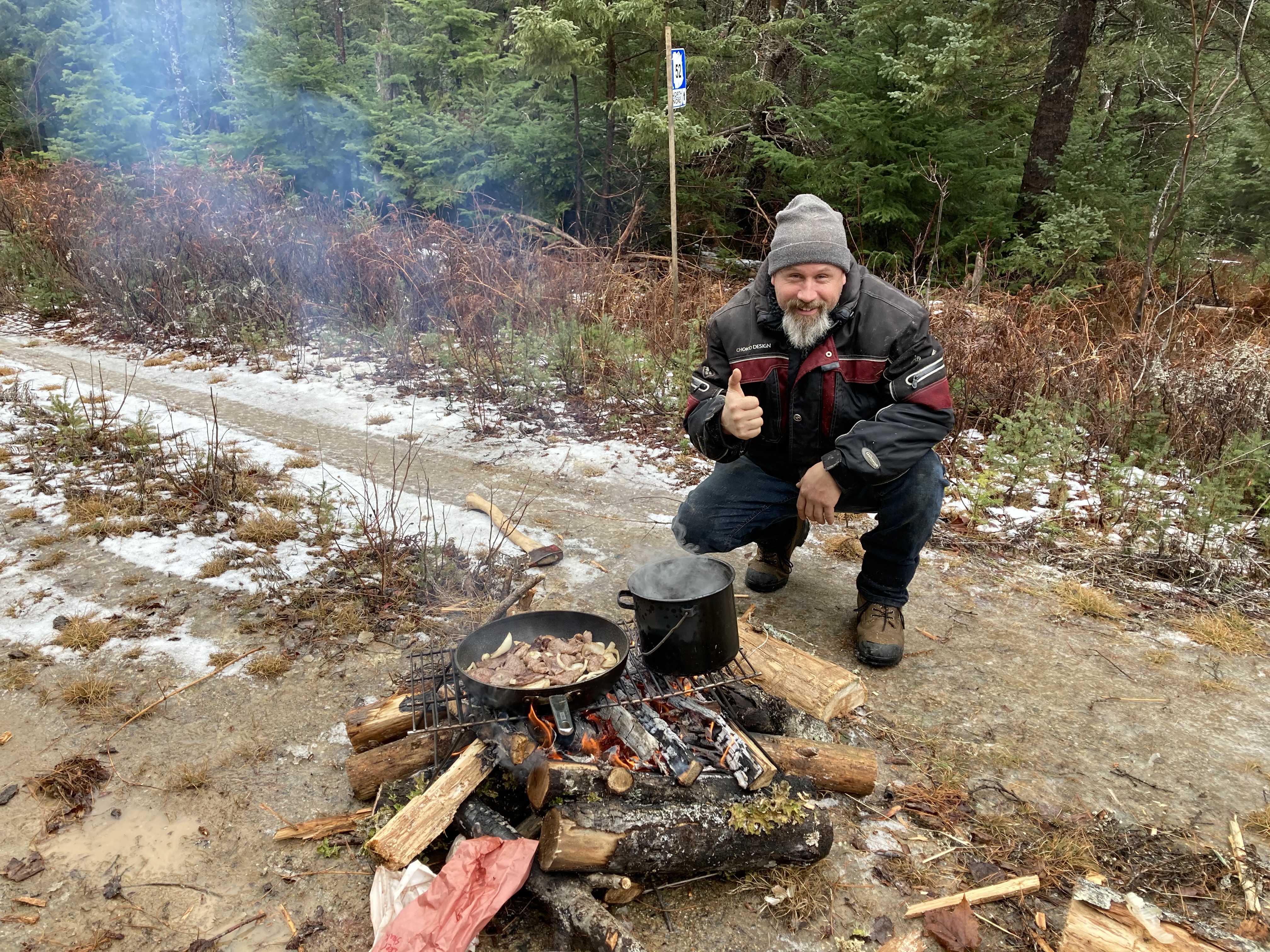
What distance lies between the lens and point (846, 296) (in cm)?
305

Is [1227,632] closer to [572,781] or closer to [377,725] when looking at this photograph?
[572,781]

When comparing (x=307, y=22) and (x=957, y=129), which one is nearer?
(x=957, y=129)

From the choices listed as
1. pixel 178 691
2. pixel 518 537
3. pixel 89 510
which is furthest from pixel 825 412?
pixel 89 510

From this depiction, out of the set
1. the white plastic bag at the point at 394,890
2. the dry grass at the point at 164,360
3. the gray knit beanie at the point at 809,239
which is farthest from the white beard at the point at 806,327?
the dry grass at the point at 164,360

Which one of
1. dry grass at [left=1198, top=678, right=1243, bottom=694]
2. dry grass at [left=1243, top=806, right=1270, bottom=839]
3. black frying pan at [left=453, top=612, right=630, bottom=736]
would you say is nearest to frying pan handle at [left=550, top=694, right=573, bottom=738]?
black frying pan at [left=453, top=612, right=630, bottom=736]

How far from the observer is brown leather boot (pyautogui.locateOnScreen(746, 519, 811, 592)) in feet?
12.5

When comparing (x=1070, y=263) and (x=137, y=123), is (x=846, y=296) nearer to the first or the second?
(x=1070, y=263)

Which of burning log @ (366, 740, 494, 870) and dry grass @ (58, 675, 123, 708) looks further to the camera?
dry grass @ (58, 675, 123, 708)

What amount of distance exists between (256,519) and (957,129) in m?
9.03

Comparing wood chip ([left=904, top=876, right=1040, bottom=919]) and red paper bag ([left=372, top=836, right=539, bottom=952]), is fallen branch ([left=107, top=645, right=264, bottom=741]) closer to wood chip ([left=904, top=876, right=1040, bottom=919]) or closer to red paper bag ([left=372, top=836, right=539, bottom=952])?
red paper bag ([left=372, top=836, right=539, bottom=952])

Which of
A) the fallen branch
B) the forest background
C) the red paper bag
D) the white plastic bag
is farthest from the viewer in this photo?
the forest background

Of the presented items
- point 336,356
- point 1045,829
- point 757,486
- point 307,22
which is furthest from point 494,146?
point 307,22

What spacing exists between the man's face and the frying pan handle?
1.79m

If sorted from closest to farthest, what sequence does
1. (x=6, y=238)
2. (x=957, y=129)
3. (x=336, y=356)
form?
(x=336, y=356), (x=957, y=129), (x=6, y=238)
